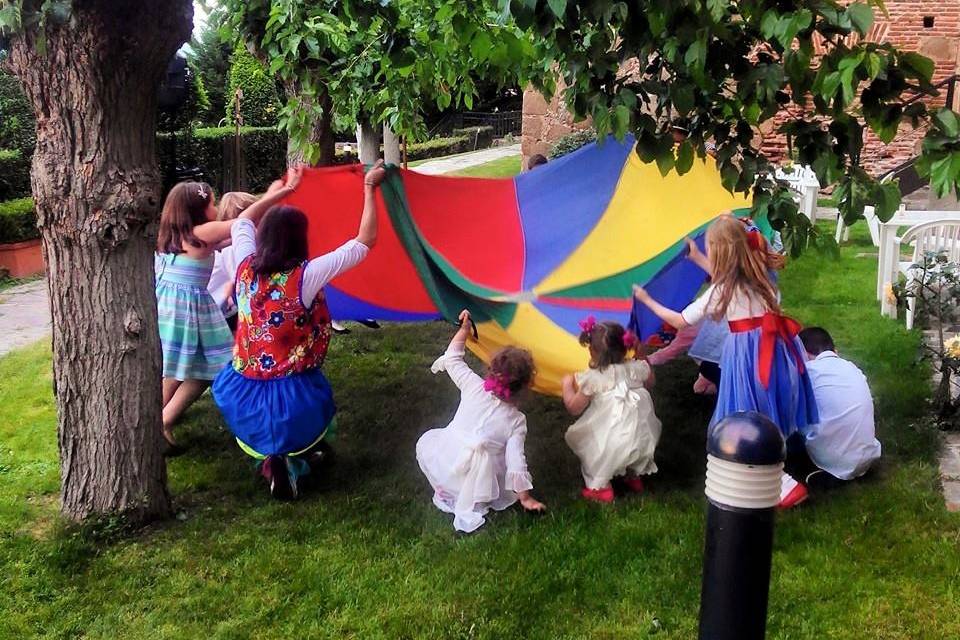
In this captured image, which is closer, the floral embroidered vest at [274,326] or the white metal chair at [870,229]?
the floral embroidered vest at [274,326]

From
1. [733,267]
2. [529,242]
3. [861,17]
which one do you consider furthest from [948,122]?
[529,242]

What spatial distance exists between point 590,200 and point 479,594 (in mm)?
2615

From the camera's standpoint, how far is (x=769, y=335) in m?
3.65

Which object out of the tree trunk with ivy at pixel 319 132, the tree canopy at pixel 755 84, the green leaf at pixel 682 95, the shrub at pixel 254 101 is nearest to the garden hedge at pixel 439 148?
the shrub at pixel 254 101

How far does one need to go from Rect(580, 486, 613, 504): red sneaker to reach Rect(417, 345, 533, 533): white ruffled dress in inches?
14.3

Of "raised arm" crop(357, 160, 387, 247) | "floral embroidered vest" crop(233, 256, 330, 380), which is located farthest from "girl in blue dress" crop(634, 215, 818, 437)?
"floral embroidered vest" crop(233, 256, 330, 380)

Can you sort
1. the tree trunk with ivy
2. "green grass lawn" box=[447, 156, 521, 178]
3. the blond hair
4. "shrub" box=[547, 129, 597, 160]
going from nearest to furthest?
the blond hair
the tree trunk with ivy
"shrub" box=[547, 129, 597, 160]
"green grass lawn" box=[447, 156, 521, 178]

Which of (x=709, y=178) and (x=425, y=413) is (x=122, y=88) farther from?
(x=709, y=178)

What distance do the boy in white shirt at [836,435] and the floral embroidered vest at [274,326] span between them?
218cm

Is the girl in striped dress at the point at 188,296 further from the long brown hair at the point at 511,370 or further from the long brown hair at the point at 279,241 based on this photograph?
the long brown hair at the point at 511,370

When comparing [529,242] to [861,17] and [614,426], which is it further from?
[861,17]

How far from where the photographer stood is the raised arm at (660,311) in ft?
12.8

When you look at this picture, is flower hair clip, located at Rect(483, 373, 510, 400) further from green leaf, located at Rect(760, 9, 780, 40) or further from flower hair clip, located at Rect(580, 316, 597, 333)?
green leaf, located at Rect(760, 9, 780, 40)

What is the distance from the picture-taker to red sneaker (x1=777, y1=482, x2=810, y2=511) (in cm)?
375
